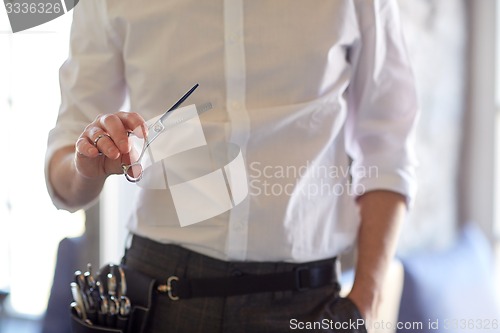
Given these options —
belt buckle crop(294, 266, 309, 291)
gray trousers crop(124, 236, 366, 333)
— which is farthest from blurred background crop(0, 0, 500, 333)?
belt buckle crop(294, 266, 309, 291)

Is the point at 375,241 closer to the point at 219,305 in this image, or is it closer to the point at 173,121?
the point at 219,305

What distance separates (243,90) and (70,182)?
184 mm

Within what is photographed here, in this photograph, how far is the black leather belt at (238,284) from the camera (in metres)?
0.69

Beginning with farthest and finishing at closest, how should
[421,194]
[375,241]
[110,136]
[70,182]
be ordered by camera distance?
[421,194] → [375,241] → [70,182] → [110,136]

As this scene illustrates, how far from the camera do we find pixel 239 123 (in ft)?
2.19

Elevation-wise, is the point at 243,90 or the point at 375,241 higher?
the point at 243,90

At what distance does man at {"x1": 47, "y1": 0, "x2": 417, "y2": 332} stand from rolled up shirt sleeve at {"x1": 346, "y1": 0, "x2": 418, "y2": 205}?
43 mm

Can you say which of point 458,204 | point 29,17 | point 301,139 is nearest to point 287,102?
point 301,139

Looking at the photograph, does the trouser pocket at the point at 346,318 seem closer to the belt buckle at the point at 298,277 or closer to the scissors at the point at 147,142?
the belt buckle at the point at 298,277

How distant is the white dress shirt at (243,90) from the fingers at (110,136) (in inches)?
4.4

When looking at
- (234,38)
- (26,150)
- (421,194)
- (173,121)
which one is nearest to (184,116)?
(173,121)

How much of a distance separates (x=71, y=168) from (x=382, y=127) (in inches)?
13.6

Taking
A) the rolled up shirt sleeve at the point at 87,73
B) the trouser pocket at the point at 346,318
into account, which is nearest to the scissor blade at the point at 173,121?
the rolled up shirt sleeve at the point at 87,73

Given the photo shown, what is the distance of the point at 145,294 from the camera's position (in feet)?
2.27
